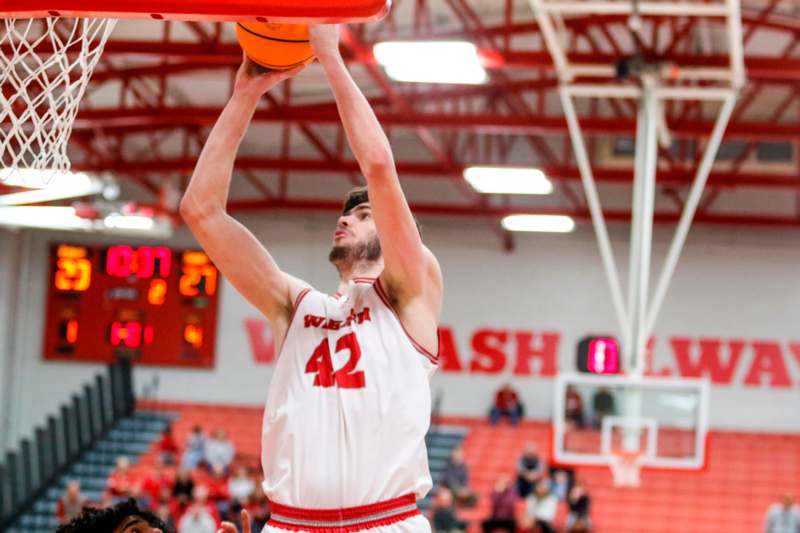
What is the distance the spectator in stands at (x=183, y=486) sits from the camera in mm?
22375

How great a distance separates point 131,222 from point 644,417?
11.8 meters

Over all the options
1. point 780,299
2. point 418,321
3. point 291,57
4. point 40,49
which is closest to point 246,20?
point 291,57

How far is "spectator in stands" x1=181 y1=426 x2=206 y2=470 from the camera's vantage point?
2528 centimetres

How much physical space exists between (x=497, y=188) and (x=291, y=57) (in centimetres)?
1851

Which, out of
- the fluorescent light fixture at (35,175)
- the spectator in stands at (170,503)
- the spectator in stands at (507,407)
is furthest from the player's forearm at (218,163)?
the spectator in stands at (507,407)

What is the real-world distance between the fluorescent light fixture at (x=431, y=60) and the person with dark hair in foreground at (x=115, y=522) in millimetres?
11150

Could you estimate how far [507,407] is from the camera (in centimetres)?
2848

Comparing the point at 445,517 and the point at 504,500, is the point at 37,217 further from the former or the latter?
the point at 504,500

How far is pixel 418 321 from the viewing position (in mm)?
3910

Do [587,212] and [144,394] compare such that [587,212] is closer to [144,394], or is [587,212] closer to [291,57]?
[144,394]

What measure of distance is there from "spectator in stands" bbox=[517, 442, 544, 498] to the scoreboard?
7603mm

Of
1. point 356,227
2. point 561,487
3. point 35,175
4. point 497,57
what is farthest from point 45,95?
point 561,487

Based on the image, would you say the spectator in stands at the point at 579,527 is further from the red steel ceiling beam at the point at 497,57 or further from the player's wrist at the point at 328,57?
the player's wrist at the point at 328,57

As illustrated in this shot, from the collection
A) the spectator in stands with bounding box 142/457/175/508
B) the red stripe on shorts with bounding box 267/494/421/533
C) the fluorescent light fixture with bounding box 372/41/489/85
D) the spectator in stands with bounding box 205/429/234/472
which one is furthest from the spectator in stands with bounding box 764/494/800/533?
the red stripe on shorts with bounding box 267/494/421/533
